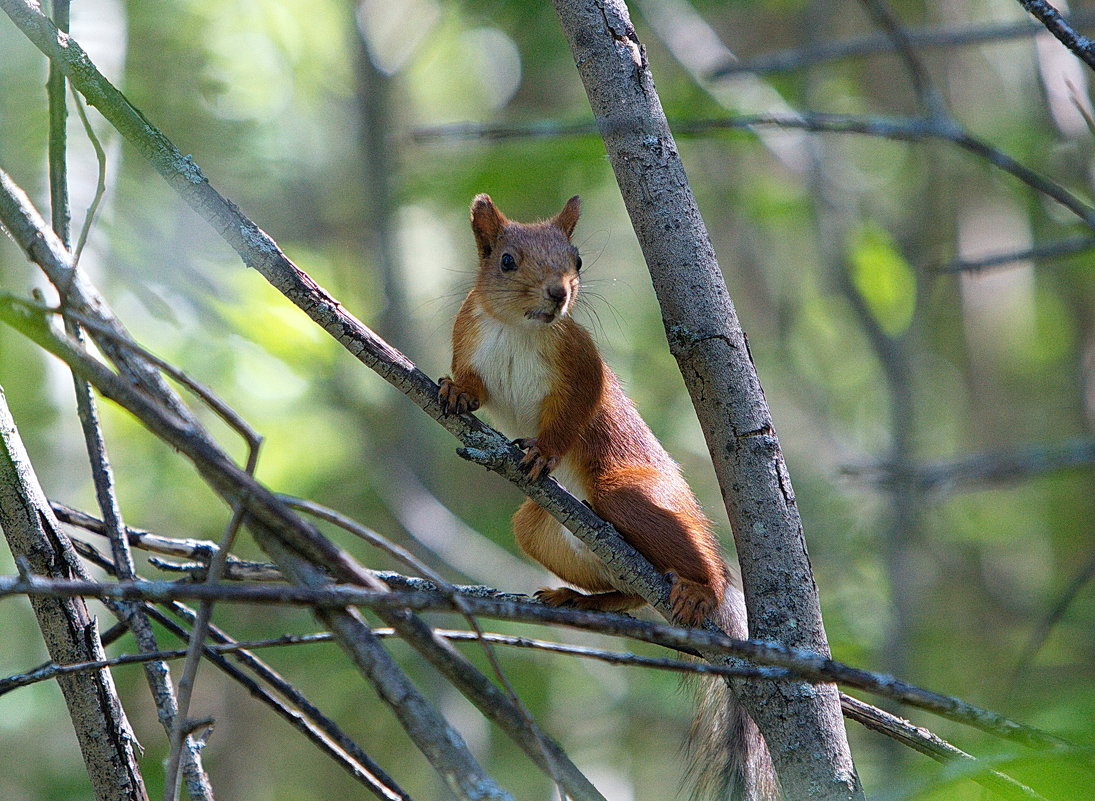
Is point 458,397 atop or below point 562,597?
atop

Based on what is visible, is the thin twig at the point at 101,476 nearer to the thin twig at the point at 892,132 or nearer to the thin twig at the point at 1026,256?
the thin twig at the point at 892,132

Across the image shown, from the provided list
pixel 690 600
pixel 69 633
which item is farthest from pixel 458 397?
pixel 69 633

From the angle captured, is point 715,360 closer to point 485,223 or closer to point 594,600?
point 594,600

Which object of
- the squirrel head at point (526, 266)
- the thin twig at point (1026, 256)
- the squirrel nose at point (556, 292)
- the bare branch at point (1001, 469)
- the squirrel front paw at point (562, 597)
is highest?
the squirrel head at point (526, 266)

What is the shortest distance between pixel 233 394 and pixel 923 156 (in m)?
5.34

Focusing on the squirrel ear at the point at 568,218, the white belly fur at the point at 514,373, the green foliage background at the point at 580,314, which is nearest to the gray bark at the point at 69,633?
the green foliage background at the point at 580,314

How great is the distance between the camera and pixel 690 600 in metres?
2.35

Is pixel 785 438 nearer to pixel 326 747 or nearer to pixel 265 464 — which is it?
pixel 265 464

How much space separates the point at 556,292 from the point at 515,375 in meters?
0.35

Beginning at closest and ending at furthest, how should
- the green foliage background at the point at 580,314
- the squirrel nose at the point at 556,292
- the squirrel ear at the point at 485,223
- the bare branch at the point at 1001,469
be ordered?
the bare branch at the point at 1001,469
the squirrel nose at the point at 556,292
the squirrel ear at the point at 485,223
the green foliage background at the point at 580,314

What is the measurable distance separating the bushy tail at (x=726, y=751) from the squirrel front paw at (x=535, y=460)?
587 millimetres

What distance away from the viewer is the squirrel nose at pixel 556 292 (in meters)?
2.85

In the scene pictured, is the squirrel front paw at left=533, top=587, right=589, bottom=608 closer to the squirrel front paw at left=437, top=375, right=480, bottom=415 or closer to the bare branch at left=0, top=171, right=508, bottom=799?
the squirrel front paw at left=437, top=375, right=480, bottom=415

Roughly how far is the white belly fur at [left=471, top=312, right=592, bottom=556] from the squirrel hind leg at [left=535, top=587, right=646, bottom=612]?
0.35 m
